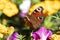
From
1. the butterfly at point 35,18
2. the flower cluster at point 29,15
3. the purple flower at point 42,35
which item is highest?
the flower cluster at point 29,15

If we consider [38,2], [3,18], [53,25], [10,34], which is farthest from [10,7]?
[10,34]

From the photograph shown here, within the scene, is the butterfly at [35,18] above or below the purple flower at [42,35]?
above

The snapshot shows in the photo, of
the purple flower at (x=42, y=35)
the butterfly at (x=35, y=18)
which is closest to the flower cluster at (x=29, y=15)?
the butterfly at (x=35, y=18)

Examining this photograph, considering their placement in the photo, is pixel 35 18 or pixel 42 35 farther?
pixel 35 18

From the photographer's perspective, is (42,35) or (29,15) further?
(29,15)

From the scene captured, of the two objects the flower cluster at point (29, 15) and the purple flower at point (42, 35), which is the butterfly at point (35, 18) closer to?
the flower cluster at point (29, 15)

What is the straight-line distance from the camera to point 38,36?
112cm

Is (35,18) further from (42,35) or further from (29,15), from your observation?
(42,35)

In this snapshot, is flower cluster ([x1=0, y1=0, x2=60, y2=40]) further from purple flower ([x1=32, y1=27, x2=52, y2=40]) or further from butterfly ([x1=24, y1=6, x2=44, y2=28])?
purple flower ([x1=32, y1=27, x2=52, y2=40])

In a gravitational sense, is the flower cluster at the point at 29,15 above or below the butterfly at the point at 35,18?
above

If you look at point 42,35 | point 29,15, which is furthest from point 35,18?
point 42,35

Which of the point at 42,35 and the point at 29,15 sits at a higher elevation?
the point at 29,15

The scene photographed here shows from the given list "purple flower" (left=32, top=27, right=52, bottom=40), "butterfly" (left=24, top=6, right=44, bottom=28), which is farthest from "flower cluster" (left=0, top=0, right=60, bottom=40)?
"purple flower" (left=32, top=27, right=52, bottom=40)

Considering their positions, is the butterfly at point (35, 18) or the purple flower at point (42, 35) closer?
the purple flower at point (42, 35)
